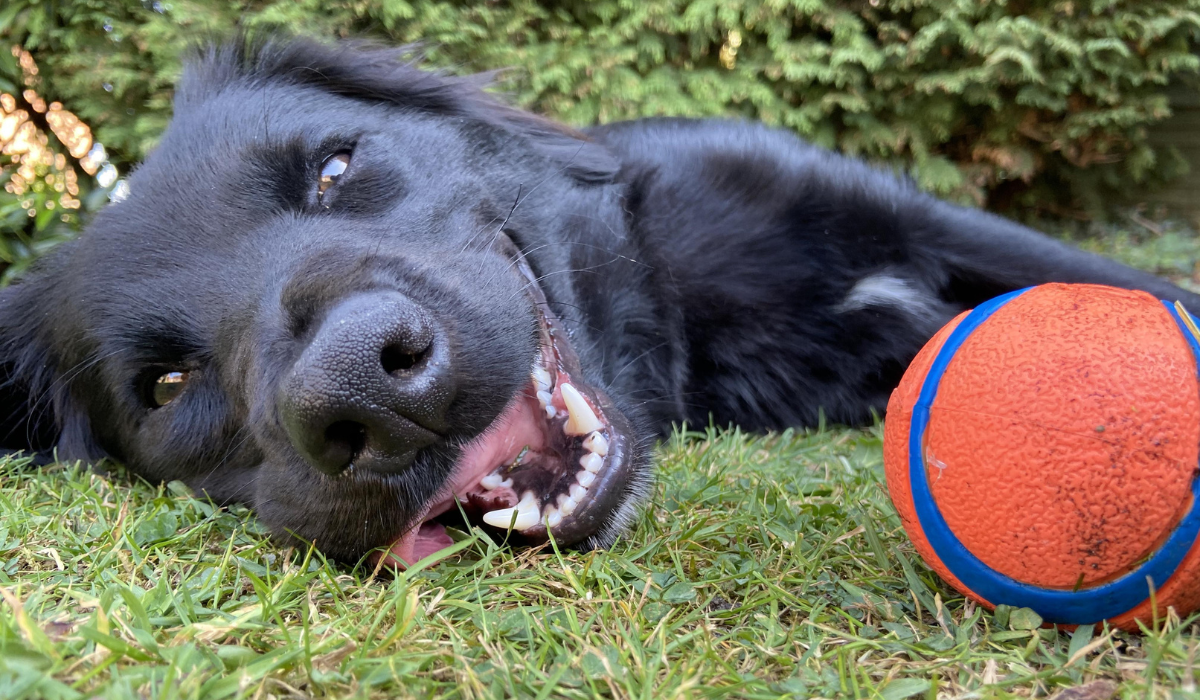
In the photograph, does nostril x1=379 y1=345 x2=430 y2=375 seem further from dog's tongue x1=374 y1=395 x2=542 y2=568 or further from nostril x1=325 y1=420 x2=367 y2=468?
dog's tongue x1=374 y1=395 x2=542 y2=568

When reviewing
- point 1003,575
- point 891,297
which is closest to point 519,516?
point 1003,575

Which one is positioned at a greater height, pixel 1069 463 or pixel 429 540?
pixel 1069 463

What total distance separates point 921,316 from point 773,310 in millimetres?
437

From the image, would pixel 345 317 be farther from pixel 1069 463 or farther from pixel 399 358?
pixel 1069 463

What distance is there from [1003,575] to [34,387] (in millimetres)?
2436

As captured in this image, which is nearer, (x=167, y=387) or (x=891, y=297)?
(x=167, y=387)

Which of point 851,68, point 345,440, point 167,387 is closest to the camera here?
point 345,440

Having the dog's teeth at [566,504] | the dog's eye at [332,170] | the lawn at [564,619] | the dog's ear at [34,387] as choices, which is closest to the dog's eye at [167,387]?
the lawn at [564,619]

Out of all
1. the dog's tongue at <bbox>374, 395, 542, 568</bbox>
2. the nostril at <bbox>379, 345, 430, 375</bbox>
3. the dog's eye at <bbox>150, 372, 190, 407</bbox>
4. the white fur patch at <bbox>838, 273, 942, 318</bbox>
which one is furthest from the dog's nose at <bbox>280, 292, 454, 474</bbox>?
the white fur patch at <bbox>838, 273, 942, 318</bbox>

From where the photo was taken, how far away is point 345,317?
1.27 meters

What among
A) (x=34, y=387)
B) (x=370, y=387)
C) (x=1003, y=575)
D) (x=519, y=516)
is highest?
(x=370, y=387)

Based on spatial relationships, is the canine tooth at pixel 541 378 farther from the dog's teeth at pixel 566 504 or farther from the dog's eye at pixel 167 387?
the dog's eye at pixel 167 387

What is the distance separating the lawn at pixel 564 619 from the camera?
0.99m

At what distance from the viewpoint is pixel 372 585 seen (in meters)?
1.40
